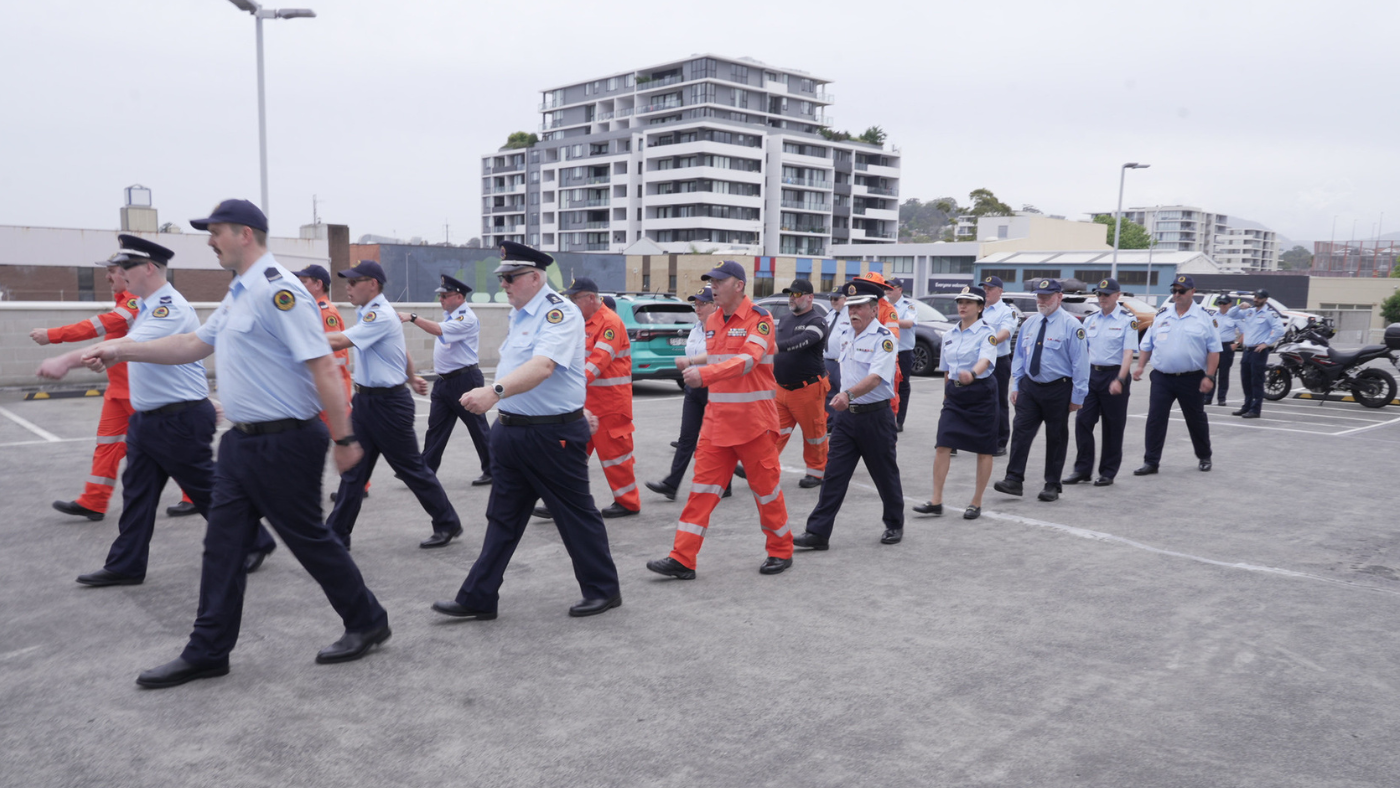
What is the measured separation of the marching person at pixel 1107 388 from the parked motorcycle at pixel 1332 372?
8736 mm

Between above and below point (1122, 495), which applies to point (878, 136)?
above

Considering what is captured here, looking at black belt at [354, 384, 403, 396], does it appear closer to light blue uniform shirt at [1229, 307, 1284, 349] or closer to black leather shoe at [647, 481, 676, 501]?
black leather shoe at [647, 481, 676, 501]

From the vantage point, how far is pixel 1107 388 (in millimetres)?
8969

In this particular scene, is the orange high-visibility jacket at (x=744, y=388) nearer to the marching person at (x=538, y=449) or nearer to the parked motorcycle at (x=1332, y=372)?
the marching person at (x=538, y=449)

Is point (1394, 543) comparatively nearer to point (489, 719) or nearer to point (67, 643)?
point (489, 719)

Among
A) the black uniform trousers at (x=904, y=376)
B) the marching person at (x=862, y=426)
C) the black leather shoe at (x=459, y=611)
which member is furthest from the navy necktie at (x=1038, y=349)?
the black leather shoe at (x=459, y=611)

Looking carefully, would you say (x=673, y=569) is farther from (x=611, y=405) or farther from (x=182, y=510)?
(x=182, y=510)

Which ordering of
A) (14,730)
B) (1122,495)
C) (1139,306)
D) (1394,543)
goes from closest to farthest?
(14,730) < (1394,543) < (1122,495) < (1139,306)

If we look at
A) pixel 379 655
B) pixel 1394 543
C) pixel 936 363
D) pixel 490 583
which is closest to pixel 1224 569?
pixel 1394 543

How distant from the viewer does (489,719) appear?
3758 millimetres

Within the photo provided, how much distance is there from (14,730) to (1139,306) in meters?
28.4

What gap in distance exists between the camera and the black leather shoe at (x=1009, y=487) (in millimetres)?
8211

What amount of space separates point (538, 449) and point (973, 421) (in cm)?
388

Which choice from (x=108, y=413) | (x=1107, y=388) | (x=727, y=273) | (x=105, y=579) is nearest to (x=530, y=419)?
(x=727, y=273)
